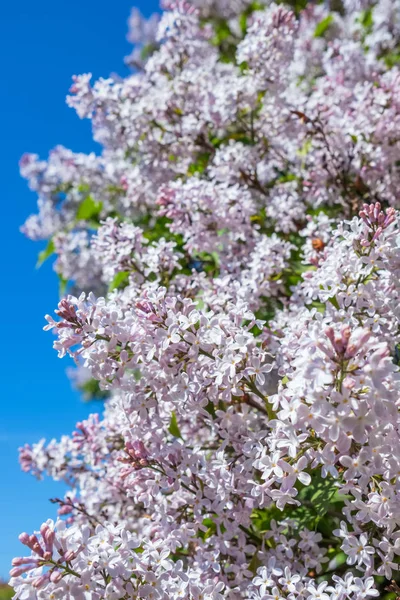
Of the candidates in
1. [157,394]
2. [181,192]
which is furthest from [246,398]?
[181,192]

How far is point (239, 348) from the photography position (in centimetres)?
242

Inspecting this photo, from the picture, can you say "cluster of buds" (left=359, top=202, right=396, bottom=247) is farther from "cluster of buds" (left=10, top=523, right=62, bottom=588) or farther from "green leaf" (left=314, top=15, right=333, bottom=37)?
"green leaf" (left=314, top=15, right=333, bottom=37)

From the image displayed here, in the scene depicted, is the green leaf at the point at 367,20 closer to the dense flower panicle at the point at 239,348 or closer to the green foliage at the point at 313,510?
the dense flower panicle at the point at 239,348

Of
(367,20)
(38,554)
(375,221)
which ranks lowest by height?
(38,554)

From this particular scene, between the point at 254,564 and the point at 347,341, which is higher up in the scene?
the point at 347,341

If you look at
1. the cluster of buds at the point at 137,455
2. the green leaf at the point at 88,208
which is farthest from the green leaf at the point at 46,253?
the cluster of buds at the point at 137,455

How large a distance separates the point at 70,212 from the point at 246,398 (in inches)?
251

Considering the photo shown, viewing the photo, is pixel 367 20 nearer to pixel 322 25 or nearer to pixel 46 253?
pixel 322 25

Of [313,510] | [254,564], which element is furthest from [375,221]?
[254,564]

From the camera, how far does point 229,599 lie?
8.91ft

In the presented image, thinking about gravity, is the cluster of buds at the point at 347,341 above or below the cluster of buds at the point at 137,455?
below

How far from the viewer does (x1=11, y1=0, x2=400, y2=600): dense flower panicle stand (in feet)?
7.30

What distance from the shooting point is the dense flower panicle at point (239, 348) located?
7.30ft

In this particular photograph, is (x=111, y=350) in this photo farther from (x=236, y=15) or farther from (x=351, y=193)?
(x=236, y=15)
